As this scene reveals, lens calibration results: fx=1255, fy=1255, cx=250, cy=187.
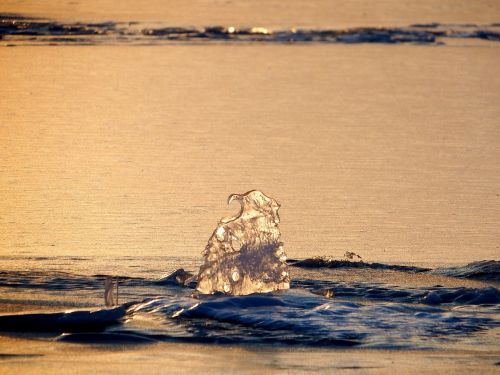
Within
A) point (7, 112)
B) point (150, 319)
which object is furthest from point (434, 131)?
point (150, 319)

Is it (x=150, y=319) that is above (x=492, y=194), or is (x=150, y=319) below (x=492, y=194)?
below

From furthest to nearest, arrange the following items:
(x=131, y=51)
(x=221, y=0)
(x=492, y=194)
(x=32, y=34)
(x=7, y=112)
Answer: (x=221, y=0), (x=32, y=34), (x=131, y=51), (x=7, y=112), (x=492, y=194)

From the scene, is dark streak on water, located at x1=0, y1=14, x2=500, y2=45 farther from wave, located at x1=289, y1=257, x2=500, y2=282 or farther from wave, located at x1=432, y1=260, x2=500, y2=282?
wave, located at x1=432, y1=260, x2=500, y2=282

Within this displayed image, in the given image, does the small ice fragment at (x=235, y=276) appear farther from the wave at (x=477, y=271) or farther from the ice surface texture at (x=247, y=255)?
the wave at (x=477, y=271)

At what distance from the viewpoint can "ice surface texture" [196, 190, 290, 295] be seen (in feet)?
27.4

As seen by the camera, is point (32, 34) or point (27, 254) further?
point (32, 34)

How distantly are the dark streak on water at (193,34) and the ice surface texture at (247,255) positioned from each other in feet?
54.5

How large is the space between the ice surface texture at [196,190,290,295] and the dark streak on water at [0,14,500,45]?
654 inches

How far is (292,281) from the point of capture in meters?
8.78

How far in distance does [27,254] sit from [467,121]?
8.18 m

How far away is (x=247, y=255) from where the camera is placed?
339 inches

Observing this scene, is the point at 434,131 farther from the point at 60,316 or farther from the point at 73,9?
the point at 73,9

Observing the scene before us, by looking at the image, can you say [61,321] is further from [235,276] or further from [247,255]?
[247,255]

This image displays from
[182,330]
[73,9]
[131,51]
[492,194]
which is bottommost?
[182,330]
